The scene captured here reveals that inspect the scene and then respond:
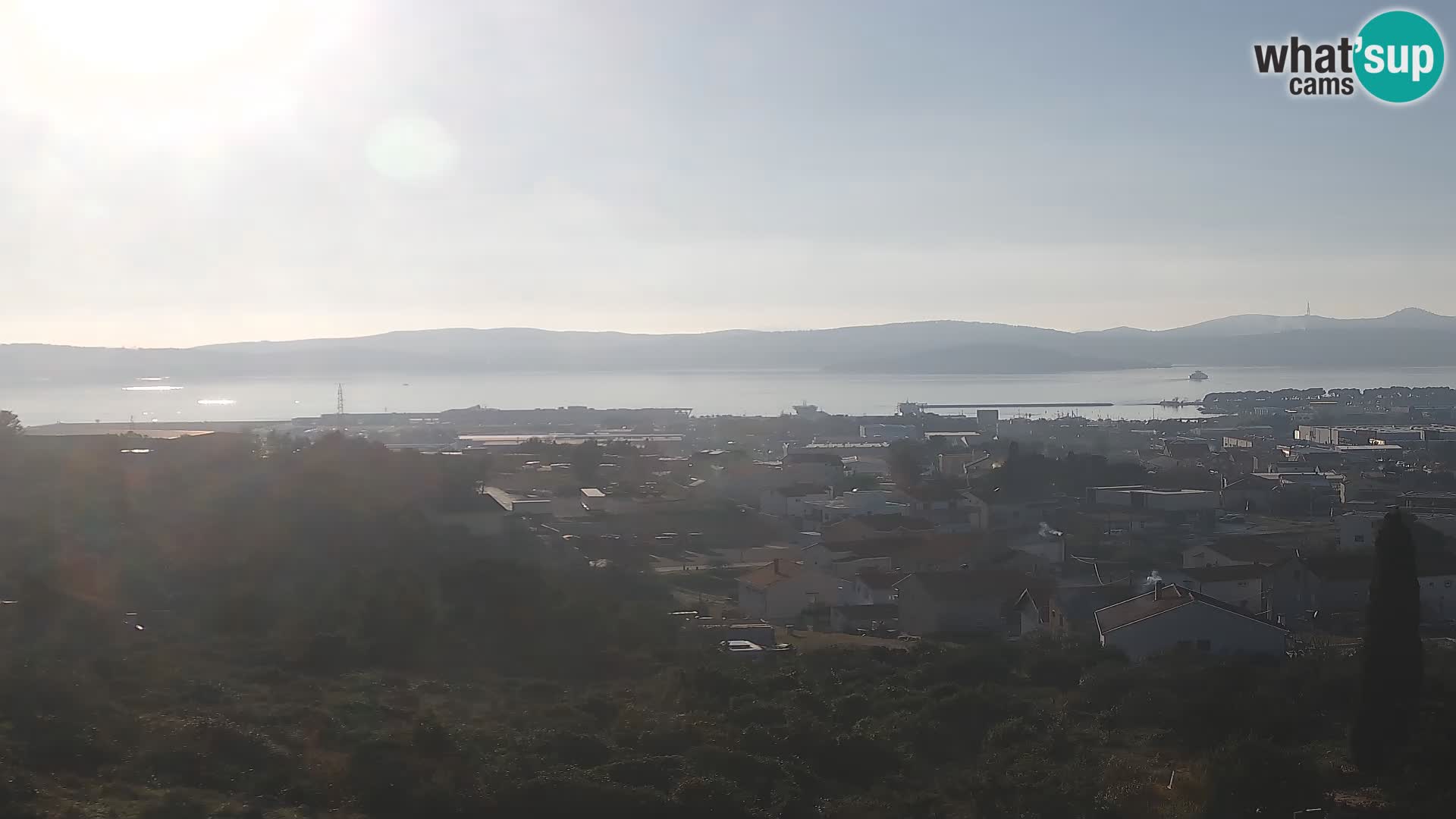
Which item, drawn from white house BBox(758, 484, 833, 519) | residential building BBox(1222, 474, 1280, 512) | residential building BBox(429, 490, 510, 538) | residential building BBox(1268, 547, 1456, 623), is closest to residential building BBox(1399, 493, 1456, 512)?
residential building BBox(1222, 474, 1280, 512)

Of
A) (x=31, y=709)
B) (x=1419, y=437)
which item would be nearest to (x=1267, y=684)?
(x=31, y=709)

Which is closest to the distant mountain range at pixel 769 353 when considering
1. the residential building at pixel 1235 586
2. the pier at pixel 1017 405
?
the pier at pixel 1017 405

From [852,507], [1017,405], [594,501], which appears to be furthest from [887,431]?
[594,501]

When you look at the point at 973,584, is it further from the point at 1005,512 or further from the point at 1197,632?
the point at 1005,512

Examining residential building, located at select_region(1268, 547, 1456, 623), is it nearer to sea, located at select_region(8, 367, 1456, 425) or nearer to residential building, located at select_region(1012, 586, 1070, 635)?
residential building, located at select_region(1012, 586, 1070, 635)

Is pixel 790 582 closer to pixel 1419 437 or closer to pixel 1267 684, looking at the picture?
pixel 1267 684

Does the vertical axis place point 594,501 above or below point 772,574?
above
